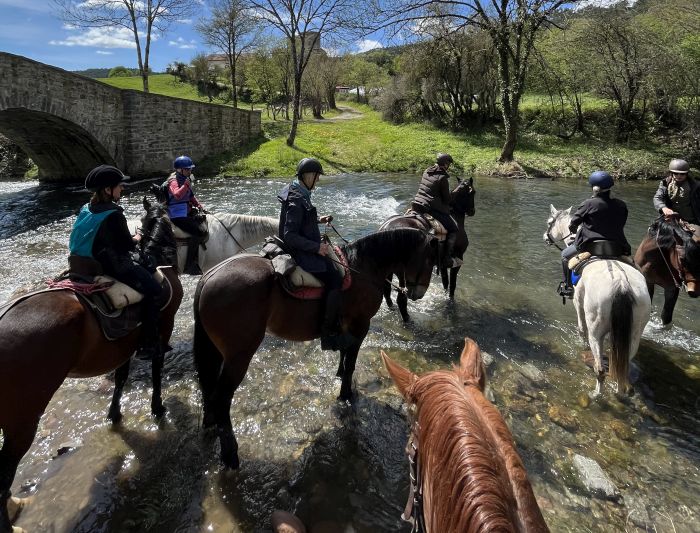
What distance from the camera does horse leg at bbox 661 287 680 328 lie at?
6.78m

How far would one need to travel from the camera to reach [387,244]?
204 inches

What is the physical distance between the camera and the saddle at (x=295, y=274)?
429cm

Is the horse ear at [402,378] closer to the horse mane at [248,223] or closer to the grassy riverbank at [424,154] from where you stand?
the horse mane at [248,223]

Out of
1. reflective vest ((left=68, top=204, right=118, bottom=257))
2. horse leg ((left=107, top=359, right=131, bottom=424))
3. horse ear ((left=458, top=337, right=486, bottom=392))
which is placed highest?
reflective vest ((left=68, top=204, right=118, bottom=257))

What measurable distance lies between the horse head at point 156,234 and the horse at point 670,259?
306 inches

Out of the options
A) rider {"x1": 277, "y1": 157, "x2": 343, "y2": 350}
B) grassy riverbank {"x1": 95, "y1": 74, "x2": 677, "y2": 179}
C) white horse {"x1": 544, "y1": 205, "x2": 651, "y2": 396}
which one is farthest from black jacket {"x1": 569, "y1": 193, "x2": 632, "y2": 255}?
grassy riverbank {"x1": 95, "y1": 74, "x2": 677, "y2": 179}

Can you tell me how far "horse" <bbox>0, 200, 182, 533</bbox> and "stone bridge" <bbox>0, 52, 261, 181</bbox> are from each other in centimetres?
1524

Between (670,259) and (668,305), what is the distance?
82 cm

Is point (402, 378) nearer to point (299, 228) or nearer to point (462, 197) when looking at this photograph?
point (299, 228)

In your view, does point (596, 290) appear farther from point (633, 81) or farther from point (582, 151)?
point (633, 81)

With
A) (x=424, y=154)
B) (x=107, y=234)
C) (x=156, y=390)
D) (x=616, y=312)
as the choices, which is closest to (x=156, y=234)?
(x=107, y=234)

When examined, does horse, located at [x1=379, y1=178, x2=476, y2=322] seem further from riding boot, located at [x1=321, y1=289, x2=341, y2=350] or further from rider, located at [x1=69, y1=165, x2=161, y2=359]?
rider, located at [x1=69, y1=165, x2=161, y2=359]

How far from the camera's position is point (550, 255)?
432 inches

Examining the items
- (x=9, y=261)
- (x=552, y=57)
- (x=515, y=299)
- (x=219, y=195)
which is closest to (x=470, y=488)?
(x=515, y=299)
